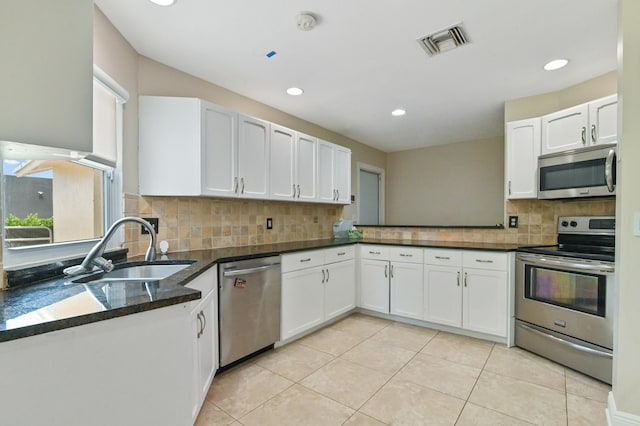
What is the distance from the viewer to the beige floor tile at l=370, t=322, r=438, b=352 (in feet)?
9.05

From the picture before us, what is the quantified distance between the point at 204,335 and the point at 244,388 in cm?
51

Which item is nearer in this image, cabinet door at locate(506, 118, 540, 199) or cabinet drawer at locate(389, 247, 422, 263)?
cabinet door at locate(506, 118, 540, 199)

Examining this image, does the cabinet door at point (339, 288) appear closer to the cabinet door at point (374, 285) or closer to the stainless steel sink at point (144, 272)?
the cabinet door at point (374, 285)

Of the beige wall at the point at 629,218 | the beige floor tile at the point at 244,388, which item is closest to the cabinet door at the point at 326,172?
the beige floor tile at the point at 244,388

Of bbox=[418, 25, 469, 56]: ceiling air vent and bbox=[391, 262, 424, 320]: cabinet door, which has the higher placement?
bbox=[418, 25, 469, 56]: ceiling air vent

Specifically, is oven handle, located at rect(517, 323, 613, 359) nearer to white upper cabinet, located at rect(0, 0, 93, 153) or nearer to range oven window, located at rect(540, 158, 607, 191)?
range oven window, located at rect(540, 158, 607, 191)

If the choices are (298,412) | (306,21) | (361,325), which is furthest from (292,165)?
(298,412)

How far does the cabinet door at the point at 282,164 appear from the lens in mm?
3020

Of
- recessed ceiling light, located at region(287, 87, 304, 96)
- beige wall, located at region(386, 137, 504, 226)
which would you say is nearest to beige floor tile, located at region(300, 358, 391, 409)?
recessed ceiling light, located at region(287, 87, 304, 96)

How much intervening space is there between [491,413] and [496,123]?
357 cm

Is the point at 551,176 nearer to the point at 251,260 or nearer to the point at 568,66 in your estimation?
the point at 568,66

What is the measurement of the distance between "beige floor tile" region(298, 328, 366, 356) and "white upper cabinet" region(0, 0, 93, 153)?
2.29m

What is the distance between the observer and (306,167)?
11.2 ft

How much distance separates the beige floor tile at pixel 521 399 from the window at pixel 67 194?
2.64m
